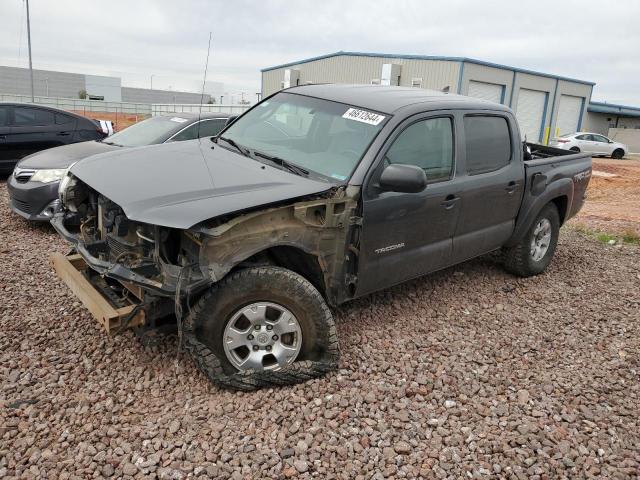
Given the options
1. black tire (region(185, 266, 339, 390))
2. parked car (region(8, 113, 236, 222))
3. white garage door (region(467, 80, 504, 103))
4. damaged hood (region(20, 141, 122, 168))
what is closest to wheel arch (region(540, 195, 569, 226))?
black tire (region(185, 266, 339, 390))

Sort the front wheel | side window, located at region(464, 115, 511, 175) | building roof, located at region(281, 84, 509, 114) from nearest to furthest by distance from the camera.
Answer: building roof, located at region(281, 84, 509, 114)
side window, located at region(464, 115, 511, 175)
the front wheel

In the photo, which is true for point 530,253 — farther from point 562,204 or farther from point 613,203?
point 613,203

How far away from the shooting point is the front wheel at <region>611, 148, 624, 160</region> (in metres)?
30.6

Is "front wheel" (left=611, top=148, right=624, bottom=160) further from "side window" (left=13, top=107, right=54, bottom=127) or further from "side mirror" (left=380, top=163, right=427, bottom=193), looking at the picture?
"side mirror" (left=380, top=163, right=427, bottom=193)

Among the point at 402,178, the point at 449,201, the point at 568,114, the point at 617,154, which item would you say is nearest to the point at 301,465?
the point at 402,178

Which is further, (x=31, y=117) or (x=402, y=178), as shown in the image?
(x=31, y=117)

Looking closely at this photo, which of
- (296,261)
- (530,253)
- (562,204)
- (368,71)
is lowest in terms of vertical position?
(530,253)

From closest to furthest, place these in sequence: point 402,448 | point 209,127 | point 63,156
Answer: point 402,448, point 63,156, point 209,127

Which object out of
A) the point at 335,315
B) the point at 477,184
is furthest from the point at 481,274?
the point at 335,315

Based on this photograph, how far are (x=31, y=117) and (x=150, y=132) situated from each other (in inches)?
127

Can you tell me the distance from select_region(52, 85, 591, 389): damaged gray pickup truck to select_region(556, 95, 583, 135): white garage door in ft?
115

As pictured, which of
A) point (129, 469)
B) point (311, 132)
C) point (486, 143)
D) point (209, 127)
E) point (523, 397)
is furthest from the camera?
point (209, 127)

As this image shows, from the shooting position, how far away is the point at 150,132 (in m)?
7.28

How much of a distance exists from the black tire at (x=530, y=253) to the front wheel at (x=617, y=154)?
28786 millimetres
